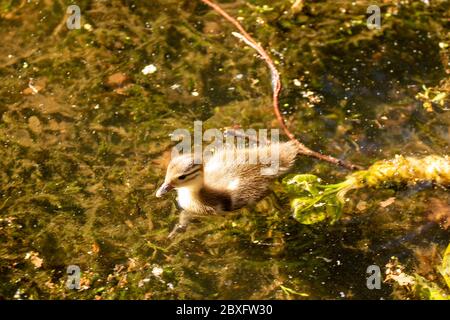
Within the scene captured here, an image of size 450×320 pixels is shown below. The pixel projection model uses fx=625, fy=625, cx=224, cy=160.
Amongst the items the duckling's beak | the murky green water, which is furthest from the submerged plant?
the duckling's beak

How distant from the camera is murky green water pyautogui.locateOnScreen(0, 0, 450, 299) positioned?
11.3 feet

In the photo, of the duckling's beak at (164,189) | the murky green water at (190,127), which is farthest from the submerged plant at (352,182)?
the duckling's beak at (164,189)

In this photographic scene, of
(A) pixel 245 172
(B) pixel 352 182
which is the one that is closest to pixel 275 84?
(A) pixel 245 172

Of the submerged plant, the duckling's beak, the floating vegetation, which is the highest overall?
the duckling's beak

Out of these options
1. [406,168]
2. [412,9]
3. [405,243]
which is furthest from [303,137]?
[412,9]

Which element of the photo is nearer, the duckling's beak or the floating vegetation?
the floating vegetation

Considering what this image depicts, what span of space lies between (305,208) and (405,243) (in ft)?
2.01

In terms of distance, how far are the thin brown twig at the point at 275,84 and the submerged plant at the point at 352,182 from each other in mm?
167

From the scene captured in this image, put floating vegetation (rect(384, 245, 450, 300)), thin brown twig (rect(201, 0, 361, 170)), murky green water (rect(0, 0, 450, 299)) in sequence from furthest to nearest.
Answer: thin brown twig (rect(201, 0, 361, 170)) < murky green water (rect(0, 0, 450, 299)) < floating vegetation (rect(384, 245, 450, 300))

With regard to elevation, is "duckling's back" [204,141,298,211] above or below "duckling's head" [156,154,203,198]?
below

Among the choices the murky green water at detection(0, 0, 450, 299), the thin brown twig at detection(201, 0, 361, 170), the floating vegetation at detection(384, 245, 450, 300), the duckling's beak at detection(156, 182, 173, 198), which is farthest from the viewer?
the thin brown twig at detection(201, 0, 361, 170)

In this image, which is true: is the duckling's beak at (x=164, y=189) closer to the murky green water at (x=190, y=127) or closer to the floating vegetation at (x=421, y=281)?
the murky green water at (x=190, y=127)

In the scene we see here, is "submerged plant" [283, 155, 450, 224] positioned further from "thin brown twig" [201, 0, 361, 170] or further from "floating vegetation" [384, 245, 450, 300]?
"floating vegetation" [384, 245, 450, 300]

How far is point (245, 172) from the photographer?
3658mm
